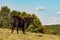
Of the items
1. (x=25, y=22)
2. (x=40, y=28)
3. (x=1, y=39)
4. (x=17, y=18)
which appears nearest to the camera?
(x=1, y=39)

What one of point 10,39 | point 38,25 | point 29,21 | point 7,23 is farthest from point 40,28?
point 10,39

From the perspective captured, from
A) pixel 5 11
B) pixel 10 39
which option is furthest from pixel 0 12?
pixel 10 39

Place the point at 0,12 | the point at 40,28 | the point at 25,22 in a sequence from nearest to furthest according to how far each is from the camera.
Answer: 1. the point at 25,22
2. the point at 40,28
3. the point at 0,12

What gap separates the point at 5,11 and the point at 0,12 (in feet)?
7.60

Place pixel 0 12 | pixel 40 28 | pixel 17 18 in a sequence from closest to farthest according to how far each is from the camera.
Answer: pixel 17 18
pixel 40 28
pixel 0 12

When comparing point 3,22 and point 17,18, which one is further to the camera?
point 3,22

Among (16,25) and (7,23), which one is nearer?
(16,25)

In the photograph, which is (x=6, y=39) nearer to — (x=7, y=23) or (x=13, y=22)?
(x=13, y=22)

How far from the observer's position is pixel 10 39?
18203mm

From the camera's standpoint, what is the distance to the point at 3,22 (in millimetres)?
47750

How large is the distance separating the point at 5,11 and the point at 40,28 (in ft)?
52.8

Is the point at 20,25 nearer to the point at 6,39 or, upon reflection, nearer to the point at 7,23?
the point at 6,39

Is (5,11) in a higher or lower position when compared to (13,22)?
higher

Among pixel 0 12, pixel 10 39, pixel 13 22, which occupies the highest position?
pixel 0 12
